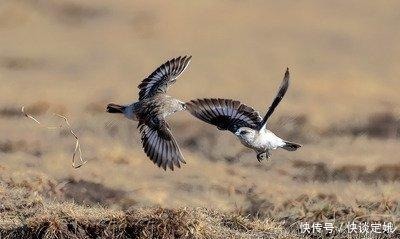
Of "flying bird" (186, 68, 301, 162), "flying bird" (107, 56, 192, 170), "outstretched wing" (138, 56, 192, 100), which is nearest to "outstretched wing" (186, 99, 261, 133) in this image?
"flying bird" (186, 68, 301, 162)

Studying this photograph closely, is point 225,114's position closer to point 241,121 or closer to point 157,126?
point 241,121

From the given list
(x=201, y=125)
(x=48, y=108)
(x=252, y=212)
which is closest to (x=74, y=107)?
(x=48, y=108)

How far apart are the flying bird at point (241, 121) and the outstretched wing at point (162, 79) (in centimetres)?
39

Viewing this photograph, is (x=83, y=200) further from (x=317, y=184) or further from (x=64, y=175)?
(x=317, y=184)

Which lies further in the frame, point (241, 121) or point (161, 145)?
point (161, 145)

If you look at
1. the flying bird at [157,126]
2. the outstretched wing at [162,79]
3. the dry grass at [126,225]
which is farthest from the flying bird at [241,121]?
the dry grass at [126,225]

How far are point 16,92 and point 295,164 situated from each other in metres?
2.08

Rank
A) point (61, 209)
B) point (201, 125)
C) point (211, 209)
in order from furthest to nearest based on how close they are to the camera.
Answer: point (201, 125) < point (211, 209) < point (61, 209)

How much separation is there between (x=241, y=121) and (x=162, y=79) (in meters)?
0.80

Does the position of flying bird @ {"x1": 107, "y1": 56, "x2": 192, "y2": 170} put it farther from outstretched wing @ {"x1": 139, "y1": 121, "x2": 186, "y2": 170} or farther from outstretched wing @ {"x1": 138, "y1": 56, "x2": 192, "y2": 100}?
outstretched wing @ {"x1": 138, "y1": 56, "x2": 192, "y2": 100}

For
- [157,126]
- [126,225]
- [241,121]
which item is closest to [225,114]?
[241,121]

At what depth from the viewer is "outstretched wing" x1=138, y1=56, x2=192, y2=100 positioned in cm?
779

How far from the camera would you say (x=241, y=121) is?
728 centimetres

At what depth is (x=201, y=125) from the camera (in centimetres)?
988
